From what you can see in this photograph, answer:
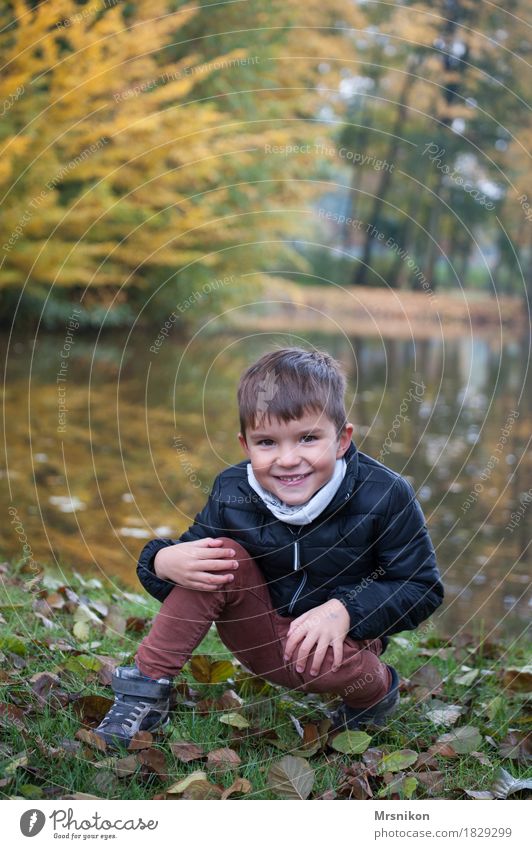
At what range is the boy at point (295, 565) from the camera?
7.29 ft

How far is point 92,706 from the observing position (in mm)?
2301

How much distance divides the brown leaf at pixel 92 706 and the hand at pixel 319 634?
0.44 meters

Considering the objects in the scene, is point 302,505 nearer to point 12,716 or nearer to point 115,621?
point 12,716

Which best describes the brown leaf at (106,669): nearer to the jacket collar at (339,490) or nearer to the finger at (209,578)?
the finger at (209,578)

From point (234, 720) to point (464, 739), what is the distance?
0.53 metres

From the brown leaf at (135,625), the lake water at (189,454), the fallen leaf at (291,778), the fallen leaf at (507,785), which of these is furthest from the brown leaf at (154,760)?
the lake water at (189,454)

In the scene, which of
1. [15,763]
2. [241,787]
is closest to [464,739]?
[241,787]

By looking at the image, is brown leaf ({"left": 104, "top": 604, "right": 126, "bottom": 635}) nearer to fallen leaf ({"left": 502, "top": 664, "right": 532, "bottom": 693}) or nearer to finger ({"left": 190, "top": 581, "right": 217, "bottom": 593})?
finger ({"left": 190, "top": 581, "right": 217, "bottom": 593})

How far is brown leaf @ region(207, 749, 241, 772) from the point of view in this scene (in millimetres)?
2090

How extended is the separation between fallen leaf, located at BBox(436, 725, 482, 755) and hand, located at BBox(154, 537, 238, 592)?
2.07ft

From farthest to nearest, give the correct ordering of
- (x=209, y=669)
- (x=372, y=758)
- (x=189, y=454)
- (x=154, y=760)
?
(x=189, y=454) < (x=209, y=669) < (x=372, y=758) < (x=154, y=760)

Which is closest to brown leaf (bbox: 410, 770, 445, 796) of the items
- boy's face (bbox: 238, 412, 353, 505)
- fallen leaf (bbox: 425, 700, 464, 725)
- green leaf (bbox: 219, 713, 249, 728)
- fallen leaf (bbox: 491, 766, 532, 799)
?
fallen leaf (bbox: 491, 766, 532, 799)
